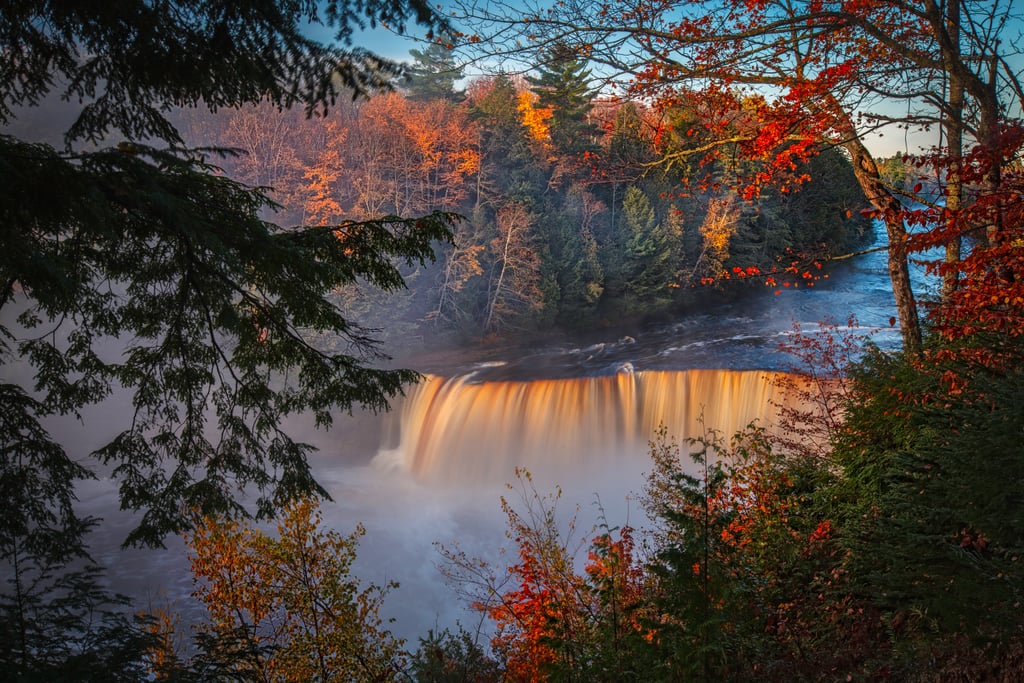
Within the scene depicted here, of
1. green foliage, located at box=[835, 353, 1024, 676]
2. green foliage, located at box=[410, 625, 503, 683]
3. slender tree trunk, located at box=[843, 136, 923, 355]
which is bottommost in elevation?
green foliage, located at box=[410, 625, 503, 683]

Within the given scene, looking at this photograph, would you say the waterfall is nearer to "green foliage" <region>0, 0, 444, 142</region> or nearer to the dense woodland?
the dense woodland

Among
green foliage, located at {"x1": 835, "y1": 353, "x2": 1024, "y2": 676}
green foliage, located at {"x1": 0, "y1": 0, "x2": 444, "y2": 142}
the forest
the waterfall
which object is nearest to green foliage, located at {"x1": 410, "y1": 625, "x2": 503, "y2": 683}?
the forest

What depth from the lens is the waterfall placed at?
40.7 ft

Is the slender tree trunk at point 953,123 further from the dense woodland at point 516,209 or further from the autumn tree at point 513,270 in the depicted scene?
the autumn tree at point 513,270

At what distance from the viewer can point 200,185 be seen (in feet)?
11.7

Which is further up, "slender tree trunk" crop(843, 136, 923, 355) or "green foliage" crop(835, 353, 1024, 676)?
"slender tree trunk" crop(843, 136, 923, 355)

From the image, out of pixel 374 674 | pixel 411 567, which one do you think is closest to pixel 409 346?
pixel 411 567

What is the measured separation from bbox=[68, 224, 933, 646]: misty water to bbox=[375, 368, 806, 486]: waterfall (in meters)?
0.03

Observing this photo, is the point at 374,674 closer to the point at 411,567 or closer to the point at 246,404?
the point at 246,404

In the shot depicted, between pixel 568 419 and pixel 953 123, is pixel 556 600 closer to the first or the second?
pixel 953 123

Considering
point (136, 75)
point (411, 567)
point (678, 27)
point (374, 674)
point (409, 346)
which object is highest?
point (678, 27)

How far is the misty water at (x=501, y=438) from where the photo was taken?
11203 mm

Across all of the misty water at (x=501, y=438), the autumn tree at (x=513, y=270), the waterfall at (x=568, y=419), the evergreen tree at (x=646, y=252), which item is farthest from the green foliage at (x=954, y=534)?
the evergreen tree at (x=646, y=252)

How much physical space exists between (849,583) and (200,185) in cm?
504
